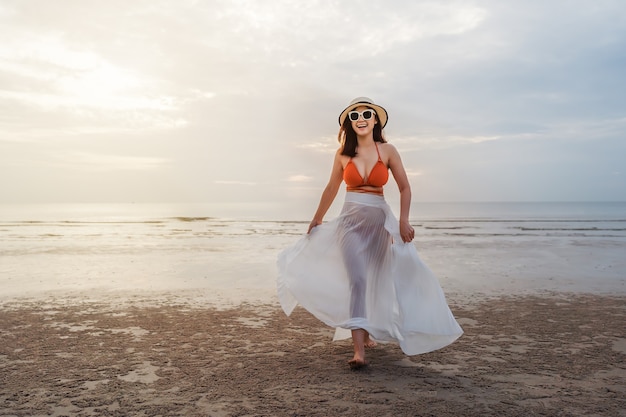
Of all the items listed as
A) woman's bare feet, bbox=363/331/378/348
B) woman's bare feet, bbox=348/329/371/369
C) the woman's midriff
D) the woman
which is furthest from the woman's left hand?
woman's bare feet, bbox=363/331/378/348

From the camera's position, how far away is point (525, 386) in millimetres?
4098

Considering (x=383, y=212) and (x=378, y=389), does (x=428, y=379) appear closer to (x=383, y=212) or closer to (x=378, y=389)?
(x=378, y=389)

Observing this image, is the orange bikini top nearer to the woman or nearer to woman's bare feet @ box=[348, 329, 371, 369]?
the woman

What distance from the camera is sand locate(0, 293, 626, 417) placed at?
368cm

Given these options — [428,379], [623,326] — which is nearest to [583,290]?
[623,326]

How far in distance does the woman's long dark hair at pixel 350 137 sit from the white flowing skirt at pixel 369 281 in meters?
0.45

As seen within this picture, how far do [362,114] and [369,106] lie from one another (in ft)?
0.43

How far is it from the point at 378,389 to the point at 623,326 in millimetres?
3805

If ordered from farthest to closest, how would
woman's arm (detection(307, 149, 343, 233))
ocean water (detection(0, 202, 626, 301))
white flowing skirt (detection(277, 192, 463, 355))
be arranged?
1. ocean water (detection(0, 202, 626, 301))
2. woman's arm (detection(307, 149, 343, 233))
3. white flowing skirt (detection(277, 192, 463, 355))

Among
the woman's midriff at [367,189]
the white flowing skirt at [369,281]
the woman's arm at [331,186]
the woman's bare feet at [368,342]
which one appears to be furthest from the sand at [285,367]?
the woman's midriff at [367,189]

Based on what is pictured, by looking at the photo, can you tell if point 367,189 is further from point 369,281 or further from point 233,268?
point 233,268

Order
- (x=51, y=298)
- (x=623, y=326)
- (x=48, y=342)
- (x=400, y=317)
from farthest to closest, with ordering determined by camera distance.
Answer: (x=51, y=298) → (x=623, y=326) → (x=48, y=342) → (x=400, y=317)

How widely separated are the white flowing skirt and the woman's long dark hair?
0.45 metres

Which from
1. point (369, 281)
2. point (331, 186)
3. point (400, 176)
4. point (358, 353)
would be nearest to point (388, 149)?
point (400, 176)
